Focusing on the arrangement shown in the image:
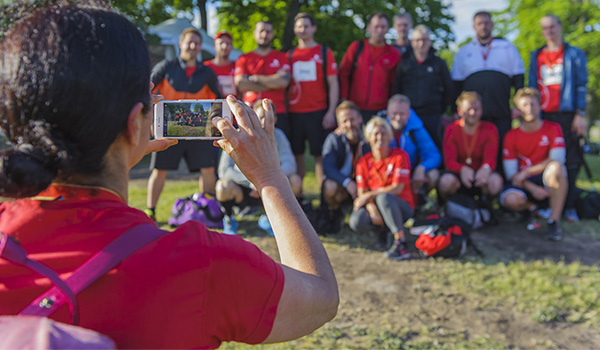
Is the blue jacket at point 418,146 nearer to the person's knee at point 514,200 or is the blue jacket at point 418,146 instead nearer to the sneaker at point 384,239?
the person's knee at point 514,200

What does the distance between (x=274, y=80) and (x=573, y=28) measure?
24.8 m

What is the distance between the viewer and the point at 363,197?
5109mm

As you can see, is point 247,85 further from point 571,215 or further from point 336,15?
point 336,15

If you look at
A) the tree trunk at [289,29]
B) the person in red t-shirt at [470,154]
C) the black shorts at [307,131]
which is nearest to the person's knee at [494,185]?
the person in red t-shirt at [470,154]

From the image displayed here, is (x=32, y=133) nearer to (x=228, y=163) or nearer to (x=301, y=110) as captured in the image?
(x=228, y=163)

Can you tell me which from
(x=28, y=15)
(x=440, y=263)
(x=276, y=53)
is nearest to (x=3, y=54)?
(x=28, y=15)

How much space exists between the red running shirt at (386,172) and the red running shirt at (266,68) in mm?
1464

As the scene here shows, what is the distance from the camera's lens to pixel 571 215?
6223 millimetres

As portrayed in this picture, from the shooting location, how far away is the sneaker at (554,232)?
5348 mm

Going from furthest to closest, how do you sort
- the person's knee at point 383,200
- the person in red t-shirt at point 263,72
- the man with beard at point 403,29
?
the man with beard at point 403,29
the person in red t-shirt at point 263,72
the person's knee at point 383,200

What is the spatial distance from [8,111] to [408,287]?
352 cm

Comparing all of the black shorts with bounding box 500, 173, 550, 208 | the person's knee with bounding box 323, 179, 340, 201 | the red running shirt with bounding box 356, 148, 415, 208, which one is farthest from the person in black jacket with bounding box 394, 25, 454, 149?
the person's knee with bounding box 323, 179, 340, 201

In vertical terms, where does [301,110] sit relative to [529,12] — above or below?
below

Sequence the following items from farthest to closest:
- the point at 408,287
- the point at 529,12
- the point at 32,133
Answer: the point at 529,12 → the point at 408,287 → the point at 32,133
